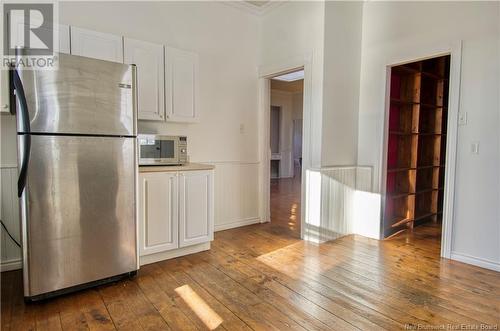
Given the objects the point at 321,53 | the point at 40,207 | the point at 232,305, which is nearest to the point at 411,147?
the point at 321,53

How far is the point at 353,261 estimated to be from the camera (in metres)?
2.89

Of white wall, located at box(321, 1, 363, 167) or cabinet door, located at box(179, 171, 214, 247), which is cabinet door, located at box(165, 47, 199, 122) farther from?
white wall, located at box(321, 1, 363, 167)

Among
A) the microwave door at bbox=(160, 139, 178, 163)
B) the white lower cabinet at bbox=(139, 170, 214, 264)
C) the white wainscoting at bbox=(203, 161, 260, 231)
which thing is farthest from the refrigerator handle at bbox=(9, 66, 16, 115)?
the white wainscoting at bbox=(203, 161, 260, 231)

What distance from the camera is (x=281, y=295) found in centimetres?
221

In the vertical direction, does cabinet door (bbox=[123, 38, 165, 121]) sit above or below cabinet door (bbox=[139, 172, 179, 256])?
above

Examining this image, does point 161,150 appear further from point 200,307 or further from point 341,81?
point 341,81

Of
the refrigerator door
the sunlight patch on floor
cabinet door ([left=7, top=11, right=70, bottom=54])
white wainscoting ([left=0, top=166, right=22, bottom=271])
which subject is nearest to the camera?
the sunlight patch on floor

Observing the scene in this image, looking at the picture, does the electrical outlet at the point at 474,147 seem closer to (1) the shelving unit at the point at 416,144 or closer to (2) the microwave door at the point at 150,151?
(1) the shelving unit at the point at 416,144

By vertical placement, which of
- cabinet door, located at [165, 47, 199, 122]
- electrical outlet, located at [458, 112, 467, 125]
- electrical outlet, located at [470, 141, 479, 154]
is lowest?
electrical outlet, located at [470, 141, 479, 154]

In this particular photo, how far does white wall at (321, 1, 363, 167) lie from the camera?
336 cm

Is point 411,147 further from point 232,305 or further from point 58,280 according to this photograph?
point 58,280

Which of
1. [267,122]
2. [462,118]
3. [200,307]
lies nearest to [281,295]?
[200,307]

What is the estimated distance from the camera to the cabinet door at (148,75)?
9.57 ft

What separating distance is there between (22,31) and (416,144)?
4476 mm
